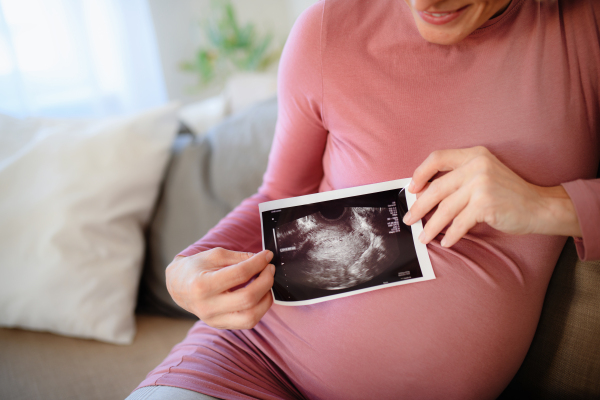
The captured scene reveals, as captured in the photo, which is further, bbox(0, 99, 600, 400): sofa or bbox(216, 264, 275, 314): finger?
bbox(0, 99, 600, 400): sofa

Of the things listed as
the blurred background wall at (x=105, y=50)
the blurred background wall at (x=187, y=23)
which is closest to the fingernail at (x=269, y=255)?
the blurred background wall at (x=105, y=50)

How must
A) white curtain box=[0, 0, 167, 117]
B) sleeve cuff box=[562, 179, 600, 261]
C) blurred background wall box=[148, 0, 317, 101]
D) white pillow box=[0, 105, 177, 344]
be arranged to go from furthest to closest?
1. blurred background wall box=[148, 0, 317, 101]
2. white curtain box=[0, 0, 167, 117]
3. white pillow box=[0, 105, 177, 344]
4. sleeve cuff box=[562, 179, 600, 261]

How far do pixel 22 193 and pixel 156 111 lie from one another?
1.49 feet

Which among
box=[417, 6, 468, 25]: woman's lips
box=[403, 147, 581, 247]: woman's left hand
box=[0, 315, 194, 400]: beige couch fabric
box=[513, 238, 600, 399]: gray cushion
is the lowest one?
box=[0, 315, 194, 400]: beige couch fabric

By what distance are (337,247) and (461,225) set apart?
207 mm

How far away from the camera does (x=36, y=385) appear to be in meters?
0.92

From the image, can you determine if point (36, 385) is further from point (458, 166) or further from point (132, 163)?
point (458, 166)

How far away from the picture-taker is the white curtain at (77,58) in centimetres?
209

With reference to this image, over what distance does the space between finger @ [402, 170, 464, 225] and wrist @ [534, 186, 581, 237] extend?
0.42ft

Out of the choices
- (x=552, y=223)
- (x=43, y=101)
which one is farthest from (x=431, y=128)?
(x=43, y=101)

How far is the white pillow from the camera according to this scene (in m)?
1.05

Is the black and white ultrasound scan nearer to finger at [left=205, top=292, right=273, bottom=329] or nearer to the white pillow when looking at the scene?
finger at [left=205, top=292, right=273, bottom=329]

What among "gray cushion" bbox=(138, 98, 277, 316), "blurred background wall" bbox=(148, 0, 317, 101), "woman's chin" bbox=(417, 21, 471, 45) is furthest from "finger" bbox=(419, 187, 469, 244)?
"blurred background wall" bbox=(148, 0, 317, 101)

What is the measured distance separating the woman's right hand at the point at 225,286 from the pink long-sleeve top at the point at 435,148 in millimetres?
94
